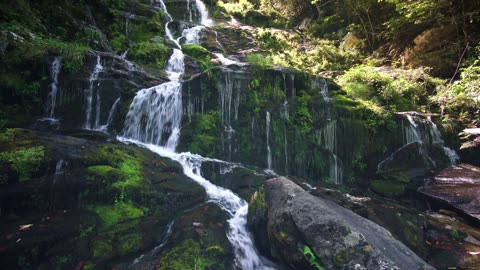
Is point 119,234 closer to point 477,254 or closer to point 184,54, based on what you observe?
point 477,254

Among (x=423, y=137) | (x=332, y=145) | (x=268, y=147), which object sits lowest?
(x=268, y=147)

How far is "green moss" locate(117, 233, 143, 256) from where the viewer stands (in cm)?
461

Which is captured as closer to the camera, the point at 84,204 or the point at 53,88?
the point at 84,204

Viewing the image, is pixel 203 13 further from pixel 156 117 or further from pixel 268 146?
pixel 268 146

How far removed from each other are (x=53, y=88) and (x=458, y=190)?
38.7ft

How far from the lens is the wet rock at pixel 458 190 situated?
6.82 m

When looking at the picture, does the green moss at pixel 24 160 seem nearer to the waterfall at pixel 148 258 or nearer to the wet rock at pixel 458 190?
the waterfall at pixel 148 258

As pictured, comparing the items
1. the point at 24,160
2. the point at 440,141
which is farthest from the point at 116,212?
the point at 440,141

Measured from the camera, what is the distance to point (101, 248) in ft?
14.9

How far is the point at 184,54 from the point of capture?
1376cm

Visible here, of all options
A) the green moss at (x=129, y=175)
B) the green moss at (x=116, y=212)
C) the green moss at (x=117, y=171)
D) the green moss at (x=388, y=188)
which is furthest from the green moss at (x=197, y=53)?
the green moss at (x=116, y=212)

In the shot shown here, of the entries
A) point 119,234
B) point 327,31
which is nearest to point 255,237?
point 119,234

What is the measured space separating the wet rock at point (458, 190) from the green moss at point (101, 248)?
25.8ft

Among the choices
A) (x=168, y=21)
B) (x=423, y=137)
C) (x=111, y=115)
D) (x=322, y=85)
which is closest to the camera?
(x=111, y=115)
